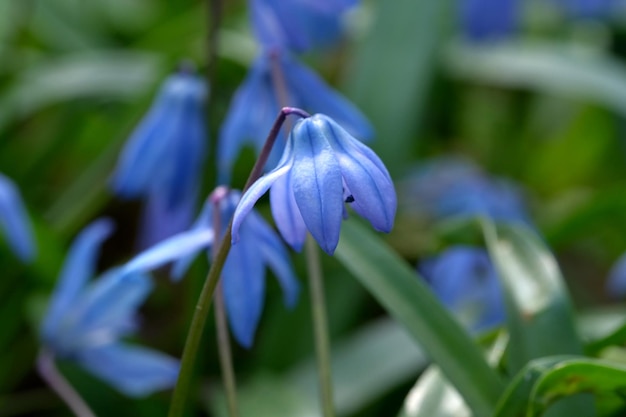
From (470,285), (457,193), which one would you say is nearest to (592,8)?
(457,193)

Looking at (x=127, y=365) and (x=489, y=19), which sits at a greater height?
(x=489, y=19)

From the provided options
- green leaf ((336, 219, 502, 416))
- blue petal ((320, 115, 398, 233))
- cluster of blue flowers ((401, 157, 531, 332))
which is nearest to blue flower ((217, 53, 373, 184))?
green leaf ((336, 219, 502, 416))

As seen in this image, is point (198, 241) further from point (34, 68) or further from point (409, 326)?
point (34, 68)

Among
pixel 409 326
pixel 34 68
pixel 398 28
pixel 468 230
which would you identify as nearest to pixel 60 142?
pixel 34 68

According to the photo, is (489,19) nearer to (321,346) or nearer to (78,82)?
(78,82)

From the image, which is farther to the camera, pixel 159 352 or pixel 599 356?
pixel 159 352

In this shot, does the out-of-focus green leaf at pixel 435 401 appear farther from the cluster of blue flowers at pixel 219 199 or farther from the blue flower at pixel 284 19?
the blue flower at pixel 284 19
